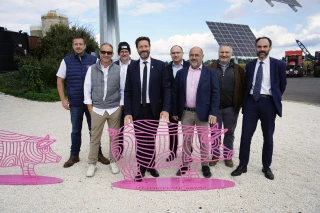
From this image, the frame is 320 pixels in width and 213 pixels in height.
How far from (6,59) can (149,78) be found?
1691 centimetres

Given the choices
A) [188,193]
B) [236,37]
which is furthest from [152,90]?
[236,37]

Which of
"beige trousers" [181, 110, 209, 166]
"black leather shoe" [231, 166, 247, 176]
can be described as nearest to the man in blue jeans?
"beige trousers" [181, 110, 209, 166]

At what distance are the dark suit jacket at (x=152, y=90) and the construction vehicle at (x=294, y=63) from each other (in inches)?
1192

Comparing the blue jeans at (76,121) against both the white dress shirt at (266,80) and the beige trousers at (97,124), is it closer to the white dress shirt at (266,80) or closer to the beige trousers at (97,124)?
the beige trousers at (97,124)

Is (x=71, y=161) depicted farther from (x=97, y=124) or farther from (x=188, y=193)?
(x=188, y=193)

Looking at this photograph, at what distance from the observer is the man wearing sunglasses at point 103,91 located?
4.02 m

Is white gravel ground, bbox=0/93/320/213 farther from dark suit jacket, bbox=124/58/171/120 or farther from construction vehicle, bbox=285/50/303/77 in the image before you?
construction vehicle, bbox=285/50/303/77

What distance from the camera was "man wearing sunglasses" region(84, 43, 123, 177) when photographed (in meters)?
4.02

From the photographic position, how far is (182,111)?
4.05m

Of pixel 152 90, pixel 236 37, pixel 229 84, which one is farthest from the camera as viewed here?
pixel 236 37

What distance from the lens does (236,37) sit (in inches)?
880

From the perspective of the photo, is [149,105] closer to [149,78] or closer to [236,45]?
[149,78]

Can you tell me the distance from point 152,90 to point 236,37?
67.3ft

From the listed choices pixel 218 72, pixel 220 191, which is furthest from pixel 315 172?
pixel 218 72
